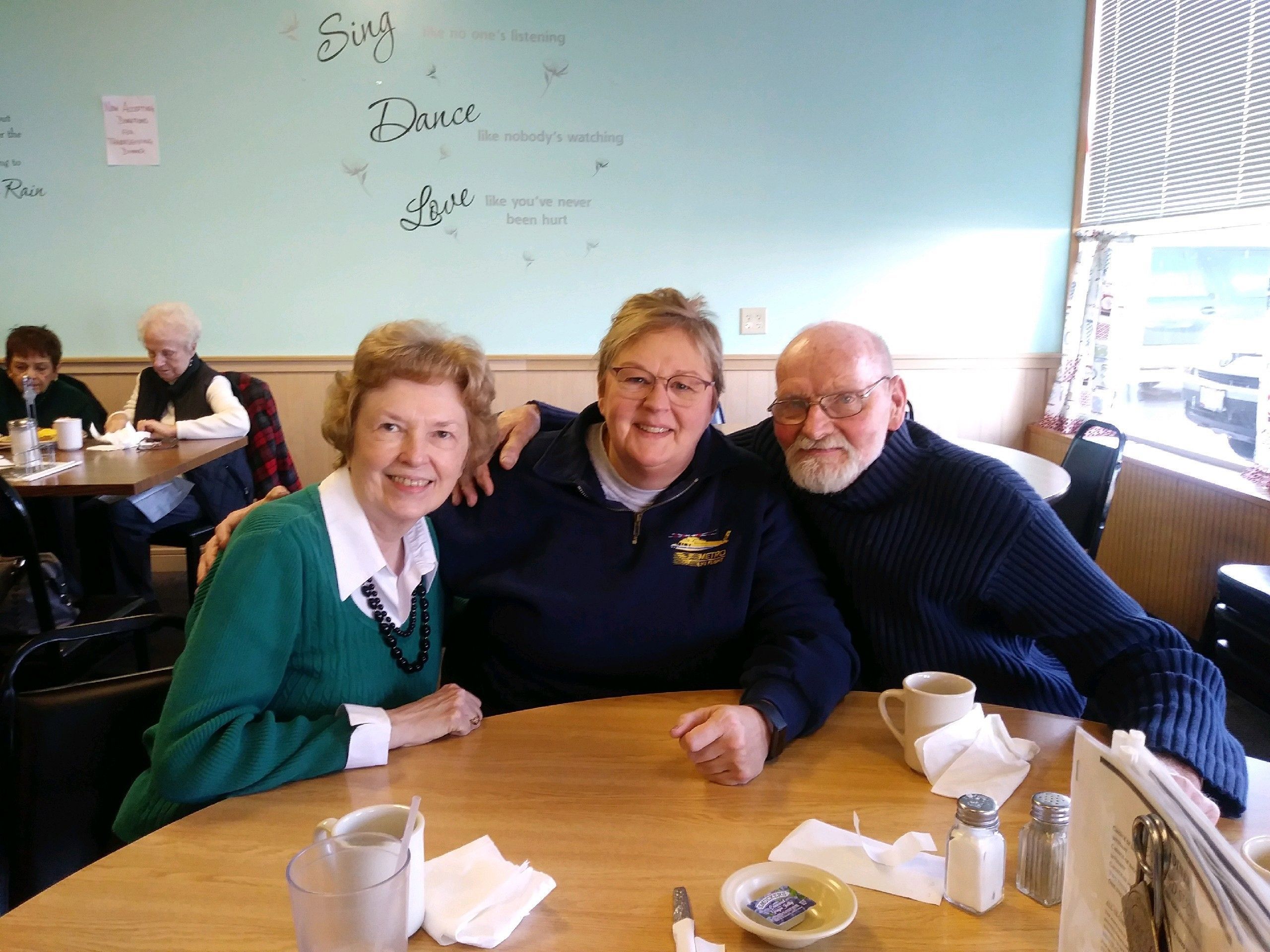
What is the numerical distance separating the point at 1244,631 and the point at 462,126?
12.3ft

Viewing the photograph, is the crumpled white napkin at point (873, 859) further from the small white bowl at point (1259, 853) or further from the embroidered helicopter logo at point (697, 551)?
the embroidered helicopter logo at point (697, 551)

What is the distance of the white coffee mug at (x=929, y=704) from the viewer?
1.14m

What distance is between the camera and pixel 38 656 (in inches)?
90.9

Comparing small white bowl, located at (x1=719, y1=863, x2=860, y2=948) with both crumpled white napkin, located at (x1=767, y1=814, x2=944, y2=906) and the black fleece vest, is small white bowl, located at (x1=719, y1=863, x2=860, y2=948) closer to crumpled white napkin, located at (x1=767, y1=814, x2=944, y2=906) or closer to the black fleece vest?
crumpled white napkin, located at (x1=767, y1=814, x2=944, y2=906)

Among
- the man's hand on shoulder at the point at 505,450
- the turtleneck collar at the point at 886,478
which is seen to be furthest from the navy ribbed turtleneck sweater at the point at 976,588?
the man's hand on shoulder at the point at 505,450

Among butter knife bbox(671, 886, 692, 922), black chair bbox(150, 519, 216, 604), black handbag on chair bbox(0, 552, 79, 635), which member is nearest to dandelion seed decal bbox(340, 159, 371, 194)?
black chair bbox(150, 519, 216, 604)

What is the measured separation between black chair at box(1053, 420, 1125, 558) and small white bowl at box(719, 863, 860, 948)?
223 cm

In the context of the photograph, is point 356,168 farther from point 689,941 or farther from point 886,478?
point 689,941

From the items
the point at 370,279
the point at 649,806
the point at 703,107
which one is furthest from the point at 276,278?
the point at 649,806

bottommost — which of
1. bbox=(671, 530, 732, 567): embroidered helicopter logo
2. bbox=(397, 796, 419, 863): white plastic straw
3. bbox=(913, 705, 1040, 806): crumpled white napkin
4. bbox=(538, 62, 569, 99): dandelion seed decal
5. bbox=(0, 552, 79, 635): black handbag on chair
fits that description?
bbox=(0, 552, 79, 635): black handbag on chair

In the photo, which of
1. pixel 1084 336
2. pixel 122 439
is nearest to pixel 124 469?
pixel 122 439

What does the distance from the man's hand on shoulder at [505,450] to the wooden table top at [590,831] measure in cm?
47

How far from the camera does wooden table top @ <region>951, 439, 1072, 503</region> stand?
271 cm

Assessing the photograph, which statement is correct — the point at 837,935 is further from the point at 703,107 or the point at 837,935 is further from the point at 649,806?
the point at 703,107
